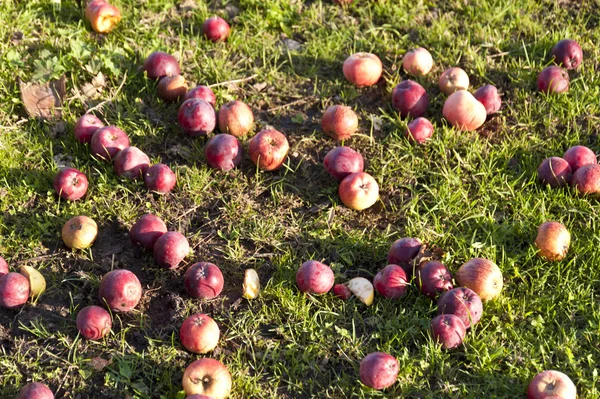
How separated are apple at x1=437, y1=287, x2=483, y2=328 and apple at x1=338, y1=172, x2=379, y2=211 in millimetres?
1010

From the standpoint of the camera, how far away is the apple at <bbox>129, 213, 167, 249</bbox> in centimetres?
472

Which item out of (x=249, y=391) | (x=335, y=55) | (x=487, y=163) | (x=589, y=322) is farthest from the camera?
(x=335, y=55)

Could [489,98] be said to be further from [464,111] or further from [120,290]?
[120,290]

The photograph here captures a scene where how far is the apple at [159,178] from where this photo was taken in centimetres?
507

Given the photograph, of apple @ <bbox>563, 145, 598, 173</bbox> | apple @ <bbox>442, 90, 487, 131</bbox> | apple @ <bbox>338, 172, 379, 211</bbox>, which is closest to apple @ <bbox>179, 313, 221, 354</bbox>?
apple @ <bbox>338, 172, 379, 211</bbox>

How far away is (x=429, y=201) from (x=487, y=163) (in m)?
0.64

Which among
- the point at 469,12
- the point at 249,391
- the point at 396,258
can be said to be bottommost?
the point at 249,391

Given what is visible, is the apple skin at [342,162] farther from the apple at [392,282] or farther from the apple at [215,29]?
the apple at [215,29]

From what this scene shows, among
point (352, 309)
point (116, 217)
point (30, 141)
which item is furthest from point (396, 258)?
point (30, 141)

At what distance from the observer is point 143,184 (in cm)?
517

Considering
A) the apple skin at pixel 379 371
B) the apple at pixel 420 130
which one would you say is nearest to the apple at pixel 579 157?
the apple at pixel 420 130

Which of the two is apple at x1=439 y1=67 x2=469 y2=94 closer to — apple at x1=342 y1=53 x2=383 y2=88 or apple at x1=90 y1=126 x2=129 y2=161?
apple at x1=342 y1=53 x2=383 y2=88

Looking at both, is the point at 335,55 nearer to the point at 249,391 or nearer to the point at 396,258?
the point at 396,258

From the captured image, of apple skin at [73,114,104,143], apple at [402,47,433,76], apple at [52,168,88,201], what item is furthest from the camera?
apple at [402,47,433,76]
